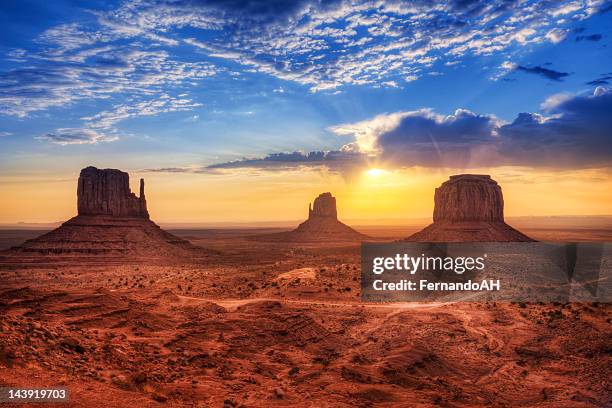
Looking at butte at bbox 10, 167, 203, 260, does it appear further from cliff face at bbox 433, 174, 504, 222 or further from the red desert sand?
cliff face at bbox 433, 174, 504, 222

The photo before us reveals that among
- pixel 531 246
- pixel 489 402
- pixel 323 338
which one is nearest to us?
pixel 489 402

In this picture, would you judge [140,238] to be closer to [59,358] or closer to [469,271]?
[469,271]

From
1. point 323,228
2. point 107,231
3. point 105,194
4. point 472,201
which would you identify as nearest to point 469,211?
point 472,201

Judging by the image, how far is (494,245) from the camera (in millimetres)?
70562

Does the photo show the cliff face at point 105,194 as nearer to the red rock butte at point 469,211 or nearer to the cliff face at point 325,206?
the red rock butte at point 469,211

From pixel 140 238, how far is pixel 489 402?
7313 cm

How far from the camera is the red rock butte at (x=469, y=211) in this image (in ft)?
259

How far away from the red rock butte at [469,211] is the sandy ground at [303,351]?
5070cm

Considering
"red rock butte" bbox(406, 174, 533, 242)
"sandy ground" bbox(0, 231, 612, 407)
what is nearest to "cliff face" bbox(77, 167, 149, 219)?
"red rock butte" bbox(406, 174, 533, 242)

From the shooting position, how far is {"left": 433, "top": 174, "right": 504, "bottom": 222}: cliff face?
Answer: 3307 inches

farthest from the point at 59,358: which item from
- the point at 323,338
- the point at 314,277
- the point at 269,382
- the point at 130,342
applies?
the point at 314,277

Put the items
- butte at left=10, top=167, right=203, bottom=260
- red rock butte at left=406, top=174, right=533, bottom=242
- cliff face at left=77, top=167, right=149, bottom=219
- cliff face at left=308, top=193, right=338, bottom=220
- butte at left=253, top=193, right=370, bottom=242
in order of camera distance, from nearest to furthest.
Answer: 1. butte at left=10, top=167, right=203, bottom=260
2. red rock butte at left=406, top=174, right=533, bottom=242
3. cliff face at left=77, top=167, right=149, bottom=219
4. butte at left=253, top=193, right=370, bottom=242
5. cliff face at left=308, top=193, right=338, bottom=220

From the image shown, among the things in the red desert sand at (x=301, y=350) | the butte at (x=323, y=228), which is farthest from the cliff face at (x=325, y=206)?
the red desert sand at (x=301, y=350)

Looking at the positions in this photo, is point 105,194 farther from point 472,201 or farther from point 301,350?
point 301,350
